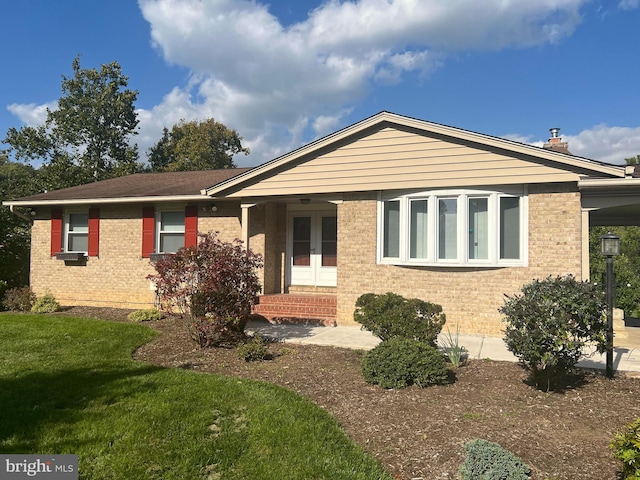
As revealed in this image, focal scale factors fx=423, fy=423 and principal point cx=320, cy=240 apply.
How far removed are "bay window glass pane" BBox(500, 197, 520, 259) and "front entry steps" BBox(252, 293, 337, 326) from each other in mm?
4008

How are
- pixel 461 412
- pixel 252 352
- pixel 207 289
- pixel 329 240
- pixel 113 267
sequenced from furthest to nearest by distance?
pixel 113 267 < pixel 329 240 < pixel 207 289 < pixel 252 352 < pixel 461 412

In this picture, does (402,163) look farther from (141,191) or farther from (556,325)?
(141,191)

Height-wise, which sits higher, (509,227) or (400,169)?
(400,169)

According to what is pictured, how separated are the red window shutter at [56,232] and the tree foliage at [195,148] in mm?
23222

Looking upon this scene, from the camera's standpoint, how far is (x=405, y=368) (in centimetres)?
531

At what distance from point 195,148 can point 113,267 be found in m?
26.2

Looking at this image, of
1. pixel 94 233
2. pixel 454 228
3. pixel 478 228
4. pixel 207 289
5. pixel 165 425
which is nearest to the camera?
pixel 165 425

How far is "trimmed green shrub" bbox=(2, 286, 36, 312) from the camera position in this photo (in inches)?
453

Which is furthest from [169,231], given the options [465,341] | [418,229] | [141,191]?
[465,341]

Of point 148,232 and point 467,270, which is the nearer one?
point 467,270

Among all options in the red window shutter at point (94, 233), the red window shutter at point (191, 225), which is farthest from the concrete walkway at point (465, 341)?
the red window shutter at point (94, 233)

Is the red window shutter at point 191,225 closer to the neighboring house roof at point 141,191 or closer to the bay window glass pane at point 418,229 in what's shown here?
the neighboring house roof at point 141,191

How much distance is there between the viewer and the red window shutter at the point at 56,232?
12617 mm

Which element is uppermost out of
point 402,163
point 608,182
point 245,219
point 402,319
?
point 402,163
